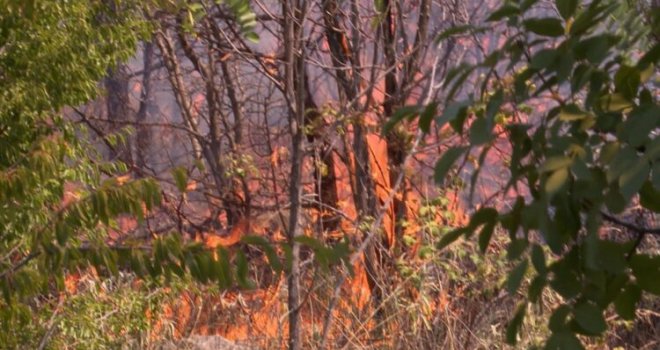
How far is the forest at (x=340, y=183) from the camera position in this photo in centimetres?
225

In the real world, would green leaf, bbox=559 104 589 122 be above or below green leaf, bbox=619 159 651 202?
above

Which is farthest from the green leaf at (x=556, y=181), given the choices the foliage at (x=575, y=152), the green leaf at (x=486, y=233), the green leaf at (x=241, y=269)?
the green leaf at (x=241, y=269)

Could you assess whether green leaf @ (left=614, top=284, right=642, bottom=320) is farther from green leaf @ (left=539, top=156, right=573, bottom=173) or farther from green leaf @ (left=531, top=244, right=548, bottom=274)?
green leaf @ (left=539, top=156, right=573, bottom=173)

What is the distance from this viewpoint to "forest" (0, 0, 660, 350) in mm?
2248

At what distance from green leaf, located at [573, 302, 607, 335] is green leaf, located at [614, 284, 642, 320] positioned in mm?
112

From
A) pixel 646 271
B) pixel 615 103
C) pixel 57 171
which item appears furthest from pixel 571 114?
pixel 57 171

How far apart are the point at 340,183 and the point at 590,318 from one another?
653cm

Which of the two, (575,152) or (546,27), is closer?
(575,152)

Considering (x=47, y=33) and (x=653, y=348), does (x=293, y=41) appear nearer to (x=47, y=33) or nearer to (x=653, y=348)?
(x=47, y=33)

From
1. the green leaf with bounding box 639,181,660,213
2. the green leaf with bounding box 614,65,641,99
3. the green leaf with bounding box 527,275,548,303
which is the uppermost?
the green leaf with bounding box 614,65,641,99

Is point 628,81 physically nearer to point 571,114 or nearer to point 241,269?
point 571,114

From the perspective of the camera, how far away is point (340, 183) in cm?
872

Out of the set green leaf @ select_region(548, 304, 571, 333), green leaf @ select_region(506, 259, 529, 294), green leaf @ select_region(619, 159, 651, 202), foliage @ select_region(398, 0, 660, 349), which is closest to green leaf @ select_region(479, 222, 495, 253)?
foliage @ select_region(398, 0, 660, 349)

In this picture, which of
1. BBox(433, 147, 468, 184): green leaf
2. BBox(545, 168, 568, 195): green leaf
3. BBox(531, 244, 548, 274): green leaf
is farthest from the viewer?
BBox(531, 244, 548, 274): green leaf
